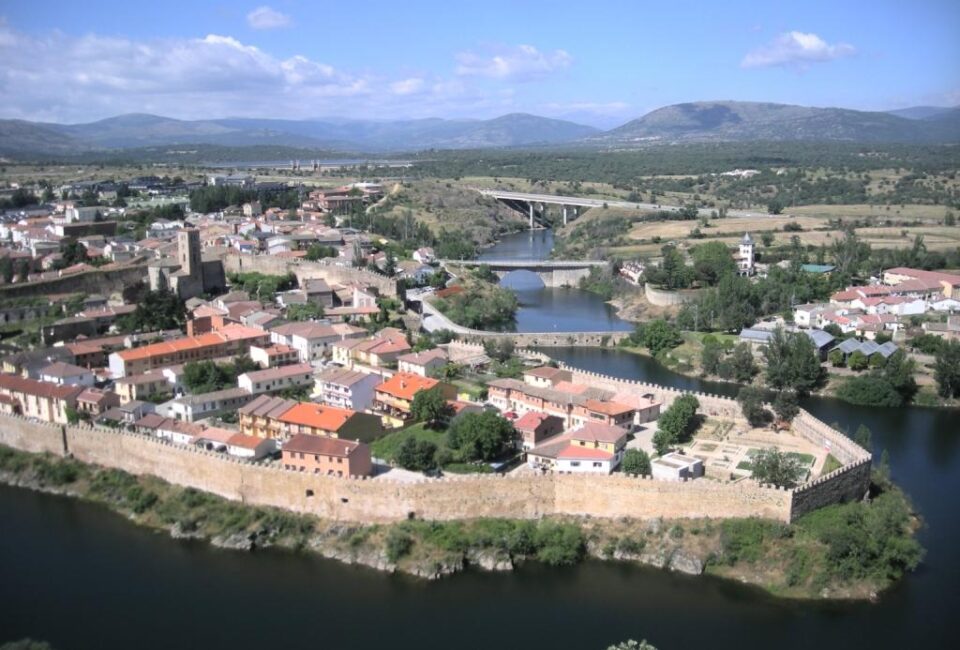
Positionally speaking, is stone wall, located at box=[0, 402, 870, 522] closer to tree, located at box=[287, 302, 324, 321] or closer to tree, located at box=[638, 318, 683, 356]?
tree, located at box=[287, 302, 324, 321]

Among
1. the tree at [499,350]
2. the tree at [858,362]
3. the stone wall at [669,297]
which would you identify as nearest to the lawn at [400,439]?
the tree at [499,350]

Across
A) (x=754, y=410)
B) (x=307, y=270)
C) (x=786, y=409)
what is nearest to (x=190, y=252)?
(x=307, y=270)

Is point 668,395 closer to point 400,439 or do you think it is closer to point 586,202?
point 400,439

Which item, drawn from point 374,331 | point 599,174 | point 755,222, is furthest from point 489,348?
point 599,174

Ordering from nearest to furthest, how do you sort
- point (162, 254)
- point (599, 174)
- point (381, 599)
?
point (381, 599)
point (162, 254)
point (599, 174)

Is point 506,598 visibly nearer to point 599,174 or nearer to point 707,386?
point 707,386

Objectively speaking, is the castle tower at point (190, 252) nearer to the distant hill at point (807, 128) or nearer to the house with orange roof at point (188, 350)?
the house with orange roof at point (188, 350)
